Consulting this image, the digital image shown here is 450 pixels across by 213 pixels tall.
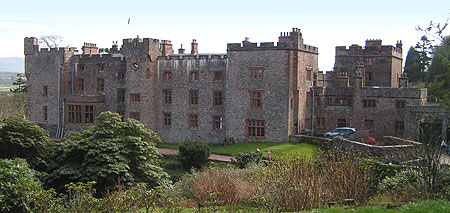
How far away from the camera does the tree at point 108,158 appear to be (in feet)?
82.0

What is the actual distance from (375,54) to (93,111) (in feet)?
90.0

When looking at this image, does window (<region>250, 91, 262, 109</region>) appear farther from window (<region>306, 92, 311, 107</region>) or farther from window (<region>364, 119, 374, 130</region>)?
window (<region>364, 119, 374, 130</region>)

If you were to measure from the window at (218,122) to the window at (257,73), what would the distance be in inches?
187

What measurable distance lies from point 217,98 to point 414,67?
98.1ft

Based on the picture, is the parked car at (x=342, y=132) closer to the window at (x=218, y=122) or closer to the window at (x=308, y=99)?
the window at (x=308, y=99)

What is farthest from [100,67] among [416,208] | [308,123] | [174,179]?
[416,208]

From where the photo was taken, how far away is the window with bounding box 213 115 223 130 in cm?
4147

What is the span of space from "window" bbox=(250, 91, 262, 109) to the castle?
3.2 inches

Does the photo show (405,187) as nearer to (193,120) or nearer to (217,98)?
(217,98)

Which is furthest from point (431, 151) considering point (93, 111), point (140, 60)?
point (93, 111)

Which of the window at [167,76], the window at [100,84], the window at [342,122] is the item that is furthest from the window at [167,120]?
the window at [342,122]

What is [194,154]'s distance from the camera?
1362 inches

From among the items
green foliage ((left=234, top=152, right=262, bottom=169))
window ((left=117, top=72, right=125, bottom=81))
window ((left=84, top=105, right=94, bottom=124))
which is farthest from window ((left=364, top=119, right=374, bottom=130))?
window ((left=84, top=105, right=94, bottom=124))

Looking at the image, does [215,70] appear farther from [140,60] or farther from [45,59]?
[45,59]
